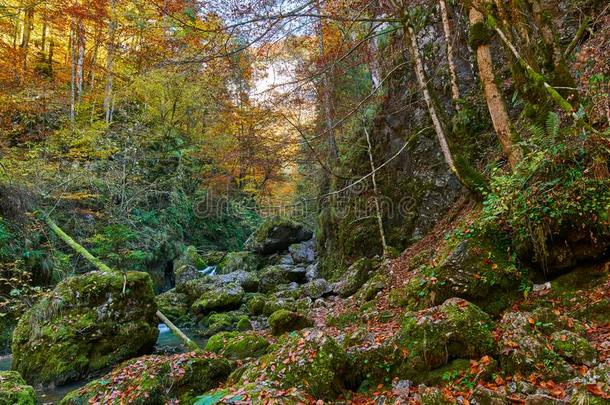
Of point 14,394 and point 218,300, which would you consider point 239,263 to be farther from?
point 14,394

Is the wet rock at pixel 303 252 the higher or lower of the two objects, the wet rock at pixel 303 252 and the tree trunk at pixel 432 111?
the lower

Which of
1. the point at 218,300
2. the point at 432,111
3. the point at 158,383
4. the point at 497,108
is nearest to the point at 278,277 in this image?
the point at 218,300

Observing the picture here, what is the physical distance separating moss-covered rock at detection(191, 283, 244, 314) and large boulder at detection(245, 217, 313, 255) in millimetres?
6755

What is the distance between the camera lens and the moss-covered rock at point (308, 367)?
14.0 ft

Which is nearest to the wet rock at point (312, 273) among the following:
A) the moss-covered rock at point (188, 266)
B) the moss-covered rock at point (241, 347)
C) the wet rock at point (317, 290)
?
the wet rock at point (317, 290)

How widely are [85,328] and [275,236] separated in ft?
43.6

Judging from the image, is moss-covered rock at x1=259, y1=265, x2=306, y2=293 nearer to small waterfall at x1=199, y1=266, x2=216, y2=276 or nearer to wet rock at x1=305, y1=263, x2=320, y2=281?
wet rock at x1=305, y1=263, x2=320, y2=281

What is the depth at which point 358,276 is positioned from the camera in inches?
448

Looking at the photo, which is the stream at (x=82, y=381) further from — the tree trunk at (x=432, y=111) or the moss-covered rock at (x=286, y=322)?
the tree trunk at (x=432, y=111)

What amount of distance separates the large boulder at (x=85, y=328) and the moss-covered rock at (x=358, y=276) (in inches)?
220

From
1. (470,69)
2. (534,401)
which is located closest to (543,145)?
(534,401)

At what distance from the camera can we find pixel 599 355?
11.8 feet

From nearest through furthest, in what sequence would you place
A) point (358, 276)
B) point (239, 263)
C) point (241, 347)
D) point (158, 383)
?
point (158, 383)
point (241, 347)
point (358, 276)
point (239, 263)

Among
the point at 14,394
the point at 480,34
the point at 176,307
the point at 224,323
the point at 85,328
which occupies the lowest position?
the point at 224,323
